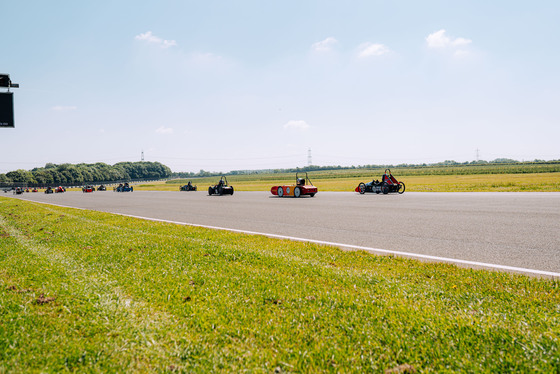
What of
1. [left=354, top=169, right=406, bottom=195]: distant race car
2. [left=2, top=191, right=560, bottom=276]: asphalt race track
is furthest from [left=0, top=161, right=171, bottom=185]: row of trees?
[left=2, top=191, right=560, bottom=276]: asphalt race track

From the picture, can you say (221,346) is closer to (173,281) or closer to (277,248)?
(173,281)

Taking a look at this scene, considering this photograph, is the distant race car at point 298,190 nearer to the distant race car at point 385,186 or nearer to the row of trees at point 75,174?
the distant race car at point 385,186

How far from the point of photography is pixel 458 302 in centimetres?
371

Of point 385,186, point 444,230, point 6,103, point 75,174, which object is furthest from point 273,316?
point 75,174

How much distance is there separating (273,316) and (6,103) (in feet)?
54.4

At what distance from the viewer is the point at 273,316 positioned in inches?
134

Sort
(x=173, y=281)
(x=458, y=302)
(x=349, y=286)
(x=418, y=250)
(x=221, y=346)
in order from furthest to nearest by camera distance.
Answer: (x=418, y=250)
(x=173, y=281)
(x=349, y=286)
(x=458, y=302)
(x=221, y=346)

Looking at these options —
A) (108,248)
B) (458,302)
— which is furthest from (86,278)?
(458,302)

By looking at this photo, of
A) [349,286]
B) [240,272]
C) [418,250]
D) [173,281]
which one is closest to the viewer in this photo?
[349,286]

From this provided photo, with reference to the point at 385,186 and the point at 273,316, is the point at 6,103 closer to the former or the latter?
the point at 273,316

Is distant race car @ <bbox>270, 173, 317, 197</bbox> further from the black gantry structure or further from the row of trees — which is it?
the row of trees

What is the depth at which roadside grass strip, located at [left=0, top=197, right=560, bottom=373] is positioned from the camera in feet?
8.61

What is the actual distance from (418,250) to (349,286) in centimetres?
294

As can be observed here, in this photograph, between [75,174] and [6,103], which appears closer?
[6,103]
